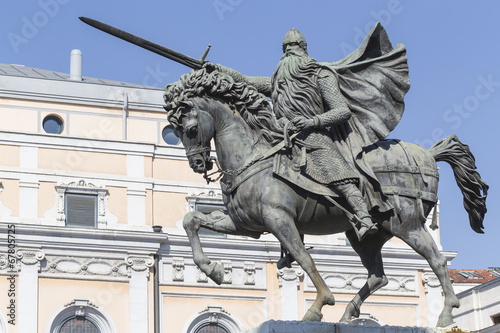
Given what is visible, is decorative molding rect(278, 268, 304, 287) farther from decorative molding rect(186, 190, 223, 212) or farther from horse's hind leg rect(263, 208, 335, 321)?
horse's hind leg rect(263, 208, 335, 321)

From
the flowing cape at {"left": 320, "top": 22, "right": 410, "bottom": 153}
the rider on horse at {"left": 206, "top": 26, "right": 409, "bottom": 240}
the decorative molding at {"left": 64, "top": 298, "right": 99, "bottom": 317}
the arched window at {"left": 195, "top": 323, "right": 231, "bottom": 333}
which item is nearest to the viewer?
the rider on horse at {"left": 206, "top": 26, "right": 409, "bottom": 240}

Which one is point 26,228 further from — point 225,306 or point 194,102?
point 194,102

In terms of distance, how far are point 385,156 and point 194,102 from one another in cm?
195

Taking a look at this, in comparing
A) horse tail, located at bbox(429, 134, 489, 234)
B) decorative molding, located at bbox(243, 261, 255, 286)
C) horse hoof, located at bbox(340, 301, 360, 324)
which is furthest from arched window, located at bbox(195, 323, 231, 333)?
horse hoof, located at bbox(340, 301, 360, 324)

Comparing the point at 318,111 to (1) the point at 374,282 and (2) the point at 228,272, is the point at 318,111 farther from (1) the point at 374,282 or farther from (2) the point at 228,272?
(2) the point at 228,272

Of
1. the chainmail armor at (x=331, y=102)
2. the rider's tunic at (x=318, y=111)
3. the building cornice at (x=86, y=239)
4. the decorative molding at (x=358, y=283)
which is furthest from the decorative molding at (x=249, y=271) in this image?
the chainmail armor at (x=331, y=102)

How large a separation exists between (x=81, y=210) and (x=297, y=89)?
26.5 meters

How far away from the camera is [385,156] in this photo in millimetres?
11438

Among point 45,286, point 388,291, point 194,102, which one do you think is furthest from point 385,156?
point 388,291

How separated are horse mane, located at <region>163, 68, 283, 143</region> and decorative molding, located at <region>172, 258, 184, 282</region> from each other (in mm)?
26461

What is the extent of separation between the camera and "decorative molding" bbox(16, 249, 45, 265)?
35.7 metres

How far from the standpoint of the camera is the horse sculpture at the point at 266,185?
1082cm

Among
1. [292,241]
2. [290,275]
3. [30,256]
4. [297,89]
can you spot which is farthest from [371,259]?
[290,275]

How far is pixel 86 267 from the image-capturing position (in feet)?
119
